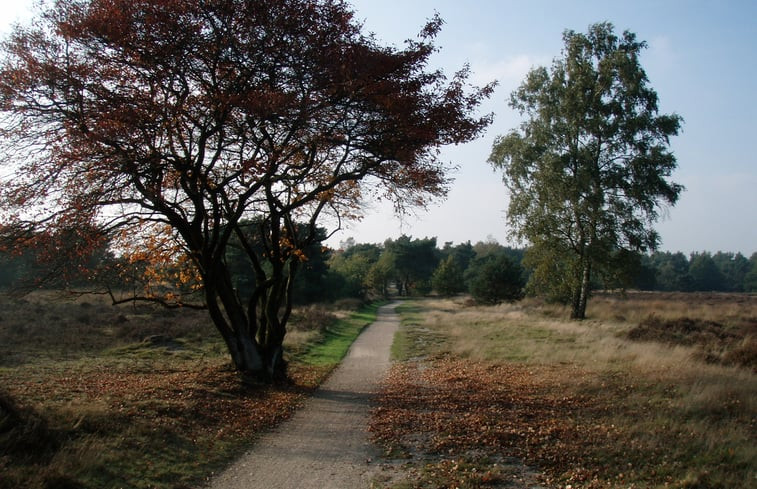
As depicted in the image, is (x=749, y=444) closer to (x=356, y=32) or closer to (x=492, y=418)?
(x=492, y=418)

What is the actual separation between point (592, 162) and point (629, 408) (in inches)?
766

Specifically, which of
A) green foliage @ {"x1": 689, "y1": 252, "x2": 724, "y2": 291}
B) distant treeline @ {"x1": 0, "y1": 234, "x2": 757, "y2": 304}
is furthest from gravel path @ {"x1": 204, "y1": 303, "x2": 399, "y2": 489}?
green foliage @ {"x1": 689, "y1": 252, "x2": 724, "y2": 291}

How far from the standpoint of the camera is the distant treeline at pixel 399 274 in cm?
1050

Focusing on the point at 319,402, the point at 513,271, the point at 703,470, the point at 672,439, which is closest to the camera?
the point at 703,470

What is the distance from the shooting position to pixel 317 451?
7.58 meters

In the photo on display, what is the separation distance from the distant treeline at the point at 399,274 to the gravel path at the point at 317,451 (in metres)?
4.36

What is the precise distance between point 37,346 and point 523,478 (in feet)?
57.2

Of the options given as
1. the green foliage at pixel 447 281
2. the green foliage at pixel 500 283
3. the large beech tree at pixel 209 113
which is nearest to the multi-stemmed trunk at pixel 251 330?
the large beech tree at pixel 209 113

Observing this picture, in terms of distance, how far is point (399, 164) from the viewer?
485 inches

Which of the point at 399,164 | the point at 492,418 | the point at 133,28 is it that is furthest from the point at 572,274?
the point at 133,28

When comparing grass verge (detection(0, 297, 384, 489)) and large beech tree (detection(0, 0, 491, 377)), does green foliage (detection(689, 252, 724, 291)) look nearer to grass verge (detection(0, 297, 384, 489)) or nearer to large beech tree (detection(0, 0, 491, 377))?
grass verge (detection(0, 297, 384, 489))

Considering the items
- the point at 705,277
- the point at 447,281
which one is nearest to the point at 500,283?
the point at 447,281

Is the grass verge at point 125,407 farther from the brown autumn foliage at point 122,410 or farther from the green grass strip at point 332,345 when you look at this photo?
the green grass strip at point 332,345

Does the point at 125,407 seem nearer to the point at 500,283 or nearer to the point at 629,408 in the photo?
the point at 629,408
